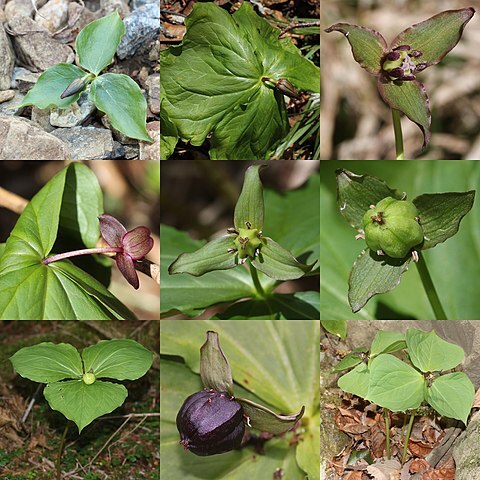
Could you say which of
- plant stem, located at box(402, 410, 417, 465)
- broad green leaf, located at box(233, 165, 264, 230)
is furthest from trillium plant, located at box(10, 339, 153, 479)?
plant stem, located at box(402, 410, 417, 465)

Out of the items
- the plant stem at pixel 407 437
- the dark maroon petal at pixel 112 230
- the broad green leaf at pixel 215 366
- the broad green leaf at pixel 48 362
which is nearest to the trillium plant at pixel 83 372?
the broad green leaf at pixel 48 362

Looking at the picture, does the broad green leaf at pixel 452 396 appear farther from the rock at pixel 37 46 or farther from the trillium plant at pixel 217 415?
the rock at pixel 37 46

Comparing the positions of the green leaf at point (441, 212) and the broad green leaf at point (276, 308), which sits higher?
the green leaf at point (441, 212)

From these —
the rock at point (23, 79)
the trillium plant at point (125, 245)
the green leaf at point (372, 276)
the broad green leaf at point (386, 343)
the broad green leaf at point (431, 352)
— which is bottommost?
the broad green leaf at point (386, 343)

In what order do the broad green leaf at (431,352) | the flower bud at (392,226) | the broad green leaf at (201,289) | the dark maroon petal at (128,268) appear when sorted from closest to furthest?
the flower bud at (392,226) < the broad green leaf at (431,352) < the dark maroon petal at (128,268) < the broad green leaf at (201,289)

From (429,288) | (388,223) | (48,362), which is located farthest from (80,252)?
(429,288)

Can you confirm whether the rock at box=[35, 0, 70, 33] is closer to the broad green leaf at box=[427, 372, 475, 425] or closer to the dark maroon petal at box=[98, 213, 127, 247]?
the dark maroon petal at box=[98, 213, 127, 247]
